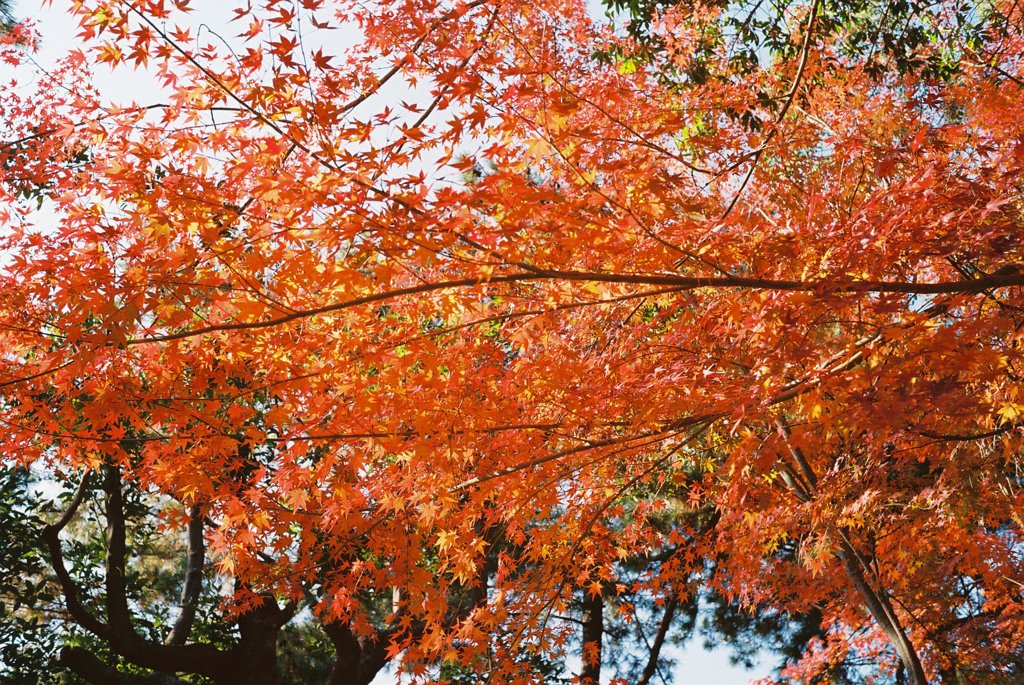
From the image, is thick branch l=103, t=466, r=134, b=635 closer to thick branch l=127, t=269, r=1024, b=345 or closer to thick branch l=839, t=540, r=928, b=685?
thick branch l=127, t=269, r=1024, b=345

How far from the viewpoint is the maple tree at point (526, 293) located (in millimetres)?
3160

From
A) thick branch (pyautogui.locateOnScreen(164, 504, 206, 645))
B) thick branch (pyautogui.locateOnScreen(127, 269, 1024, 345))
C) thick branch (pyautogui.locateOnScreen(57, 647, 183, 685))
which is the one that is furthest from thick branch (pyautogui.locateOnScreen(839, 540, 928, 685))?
thick branch (pyautogui.locateOnScreen(57, 647, 183, 685))

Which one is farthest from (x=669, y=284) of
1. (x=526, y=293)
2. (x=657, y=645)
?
(x=657, y=645)

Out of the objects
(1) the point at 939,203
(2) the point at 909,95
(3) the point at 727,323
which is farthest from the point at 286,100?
(2) the point at 909,95

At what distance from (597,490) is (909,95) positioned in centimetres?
414

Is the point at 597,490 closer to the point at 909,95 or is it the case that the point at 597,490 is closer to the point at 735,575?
the point at 735,575

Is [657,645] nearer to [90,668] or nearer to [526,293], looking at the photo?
[90,668]

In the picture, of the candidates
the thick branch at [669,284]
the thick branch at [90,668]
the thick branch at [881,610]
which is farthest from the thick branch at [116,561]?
the thick branch at [881,610]

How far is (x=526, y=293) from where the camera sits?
15.9 ft

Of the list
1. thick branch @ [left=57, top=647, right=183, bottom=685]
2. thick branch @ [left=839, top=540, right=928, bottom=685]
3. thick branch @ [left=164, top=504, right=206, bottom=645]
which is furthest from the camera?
thick branch @ [left=164, top=504, right=206, bottom=645]

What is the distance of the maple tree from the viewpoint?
3.16 m

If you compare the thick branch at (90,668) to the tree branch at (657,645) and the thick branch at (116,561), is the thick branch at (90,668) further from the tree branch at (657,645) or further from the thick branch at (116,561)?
the tree branch at (657,645)

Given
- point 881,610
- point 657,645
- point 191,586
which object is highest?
point 657,645

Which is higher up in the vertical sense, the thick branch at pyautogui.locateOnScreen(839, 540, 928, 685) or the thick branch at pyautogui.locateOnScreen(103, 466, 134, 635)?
the thick branch at pyautogui.locateOnScreen(103, 466, 134, 635)
